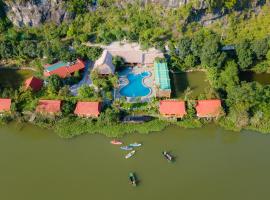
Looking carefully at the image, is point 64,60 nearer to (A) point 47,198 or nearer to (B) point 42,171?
(B) point 42,171

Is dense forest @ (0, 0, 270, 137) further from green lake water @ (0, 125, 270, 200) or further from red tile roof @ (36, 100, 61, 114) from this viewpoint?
green lake water @ (0, 125, 270, 200)

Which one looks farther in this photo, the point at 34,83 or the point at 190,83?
the point at 190,83

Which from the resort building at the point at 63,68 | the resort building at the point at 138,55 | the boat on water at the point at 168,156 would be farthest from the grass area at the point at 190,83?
the resort building at the point at 63,68

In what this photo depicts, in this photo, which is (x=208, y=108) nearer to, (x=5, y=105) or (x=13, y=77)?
(x=5, y=105)

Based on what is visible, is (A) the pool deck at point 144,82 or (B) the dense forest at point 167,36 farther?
(B) the dense forest at point 167,36

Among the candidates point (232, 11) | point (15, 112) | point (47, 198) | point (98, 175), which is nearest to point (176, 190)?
point (98, 175)

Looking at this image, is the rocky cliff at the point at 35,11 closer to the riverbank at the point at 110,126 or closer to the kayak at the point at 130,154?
the riverbank at the point at 110,126

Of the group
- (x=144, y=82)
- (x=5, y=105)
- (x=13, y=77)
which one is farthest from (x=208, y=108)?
(x=13, y=77)
